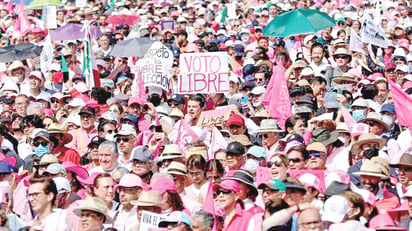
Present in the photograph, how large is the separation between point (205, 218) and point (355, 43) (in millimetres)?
7571

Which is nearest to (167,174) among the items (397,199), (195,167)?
(195,167)

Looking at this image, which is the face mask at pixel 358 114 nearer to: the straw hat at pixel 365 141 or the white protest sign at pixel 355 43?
the straw hat at pixel 365 141

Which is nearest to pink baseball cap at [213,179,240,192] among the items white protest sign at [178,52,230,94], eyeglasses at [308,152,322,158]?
eyeglasses at [308,152,322,158]

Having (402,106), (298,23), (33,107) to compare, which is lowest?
(33,107)

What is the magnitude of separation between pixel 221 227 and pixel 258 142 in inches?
114

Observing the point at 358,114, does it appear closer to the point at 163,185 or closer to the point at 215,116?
the point at 215,116

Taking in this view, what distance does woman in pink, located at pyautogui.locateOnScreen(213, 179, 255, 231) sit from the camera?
8914 mm

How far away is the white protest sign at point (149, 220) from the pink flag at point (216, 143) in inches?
101

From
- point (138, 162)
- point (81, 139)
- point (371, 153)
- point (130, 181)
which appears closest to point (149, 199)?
point (130, 181)

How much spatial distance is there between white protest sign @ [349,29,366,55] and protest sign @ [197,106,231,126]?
343 cm

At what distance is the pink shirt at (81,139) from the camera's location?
40.4 feet

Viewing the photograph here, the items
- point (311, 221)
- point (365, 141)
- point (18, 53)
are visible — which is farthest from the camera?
point (18, 53)

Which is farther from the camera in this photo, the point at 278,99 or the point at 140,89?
the point at 140,89

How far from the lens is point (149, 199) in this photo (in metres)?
8.98
